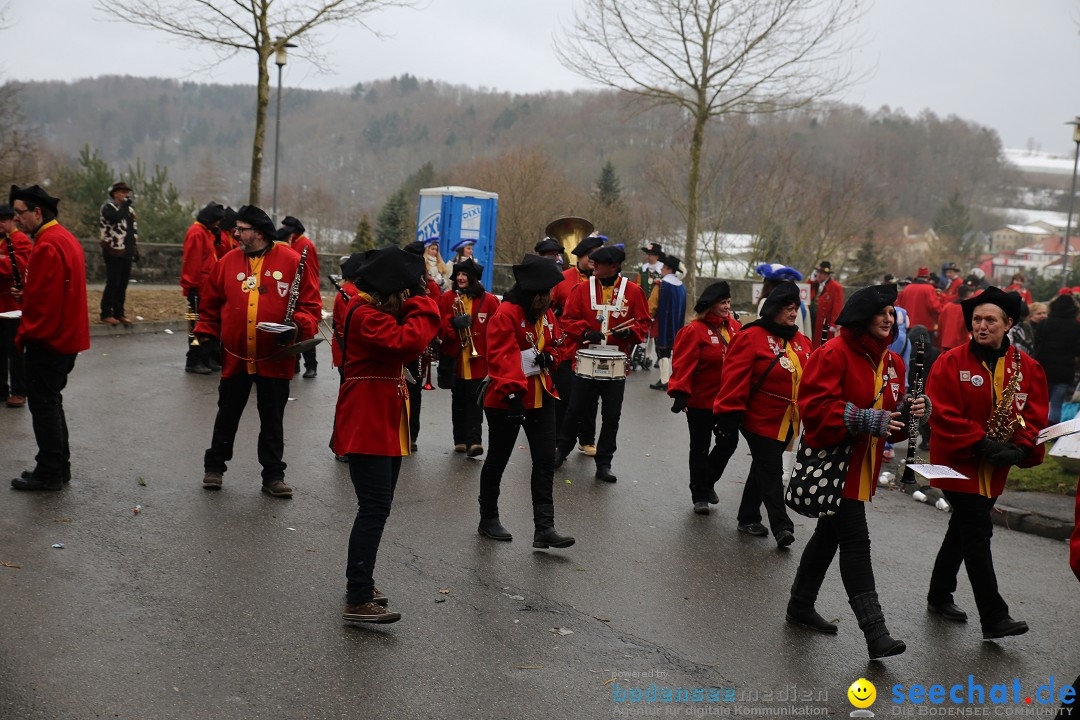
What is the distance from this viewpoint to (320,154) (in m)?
103

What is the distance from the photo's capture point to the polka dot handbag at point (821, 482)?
18.0ft

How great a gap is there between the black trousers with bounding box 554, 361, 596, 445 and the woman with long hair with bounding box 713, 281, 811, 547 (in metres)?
2.34

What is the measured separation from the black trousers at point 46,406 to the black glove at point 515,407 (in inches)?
125

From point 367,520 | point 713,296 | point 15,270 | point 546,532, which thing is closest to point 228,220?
point 15,270

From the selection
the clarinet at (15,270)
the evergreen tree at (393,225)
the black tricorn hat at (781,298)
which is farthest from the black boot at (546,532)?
the evergreen tree at (393,225)

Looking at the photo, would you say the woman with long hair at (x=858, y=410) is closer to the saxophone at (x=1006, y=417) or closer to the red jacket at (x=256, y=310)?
the saxophone at (x=1006, y=417)

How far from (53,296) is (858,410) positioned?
5.39 meters

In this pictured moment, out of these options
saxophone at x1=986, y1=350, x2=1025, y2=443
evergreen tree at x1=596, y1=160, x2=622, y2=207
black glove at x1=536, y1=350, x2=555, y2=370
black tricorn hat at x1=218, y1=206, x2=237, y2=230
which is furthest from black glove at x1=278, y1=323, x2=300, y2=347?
evergreen tree at x1=596, y1=160, x2=622, y2=207

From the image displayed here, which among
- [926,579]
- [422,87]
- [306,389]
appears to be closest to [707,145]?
[306,389]

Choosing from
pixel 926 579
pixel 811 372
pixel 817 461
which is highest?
pixel 811 372

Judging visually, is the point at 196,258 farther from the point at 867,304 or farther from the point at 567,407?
the point at 867,304

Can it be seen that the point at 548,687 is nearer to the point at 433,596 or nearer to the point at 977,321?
the point at 433,596

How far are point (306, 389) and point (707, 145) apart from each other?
2827 cm

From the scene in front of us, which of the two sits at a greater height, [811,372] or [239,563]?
[811,372]
